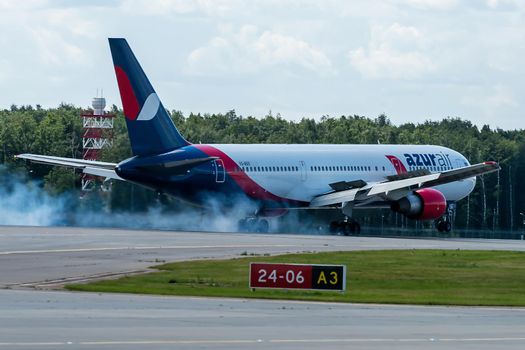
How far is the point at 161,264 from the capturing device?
48.8 meters

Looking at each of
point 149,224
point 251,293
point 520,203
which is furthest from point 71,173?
point 251,293

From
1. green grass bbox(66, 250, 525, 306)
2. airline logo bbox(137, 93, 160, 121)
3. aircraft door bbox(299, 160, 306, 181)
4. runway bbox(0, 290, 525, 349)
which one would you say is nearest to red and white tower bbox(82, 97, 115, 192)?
aircraft door bbox(299, 160, 306, 181)

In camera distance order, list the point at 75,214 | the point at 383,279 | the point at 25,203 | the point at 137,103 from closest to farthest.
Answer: the point at 383,279 < the point at 137,103 < the point at 75,214 < the point at 25,203

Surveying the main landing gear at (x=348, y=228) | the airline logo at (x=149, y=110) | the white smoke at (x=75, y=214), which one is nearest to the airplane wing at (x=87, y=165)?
the white smoke at (x=75, y=214)

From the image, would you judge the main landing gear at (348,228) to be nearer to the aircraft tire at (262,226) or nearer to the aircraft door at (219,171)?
the aircraft tire at (262,226)

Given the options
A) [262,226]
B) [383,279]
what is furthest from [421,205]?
[383,279]

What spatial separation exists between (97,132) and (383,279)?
89.0 meters

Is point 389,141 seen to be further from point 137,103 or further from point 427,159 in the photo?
point 137,103

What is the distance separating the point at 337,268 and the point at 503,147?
109688mm

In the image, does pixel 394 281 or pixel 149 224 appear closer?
pixel 394 281

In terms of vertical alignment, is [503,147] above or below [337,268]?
above

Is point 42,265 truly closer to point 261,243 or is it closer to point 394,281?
point 394,281

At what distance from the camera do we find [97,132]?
132250 mm

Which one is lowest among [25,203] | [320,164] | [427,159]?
[25,203]
